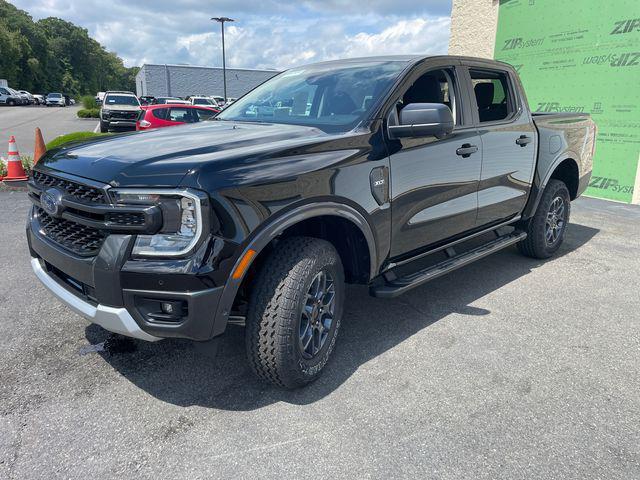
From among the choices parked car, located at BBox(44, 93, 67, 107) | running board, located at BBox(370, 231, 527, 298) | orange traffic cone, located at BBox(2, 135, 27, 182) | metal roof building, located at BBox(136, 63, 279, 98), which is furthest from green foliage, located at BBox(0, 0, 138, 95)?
running board, located at BBox(370, 231, 527, 298)

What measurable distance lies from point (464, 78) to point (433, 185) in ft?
3.55

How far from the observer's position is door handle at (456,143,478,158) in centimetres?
361

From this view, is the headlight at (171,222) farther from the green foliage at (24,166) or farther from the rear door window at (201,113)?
the rear door window at (201,113)

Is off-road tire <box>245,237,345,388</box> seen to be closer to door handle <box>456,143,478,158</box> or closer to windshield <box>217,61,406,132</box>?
windshield <box>217,61,406,132</box>

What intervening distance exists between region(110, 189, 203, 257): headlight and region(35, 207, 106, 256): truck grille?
26cm

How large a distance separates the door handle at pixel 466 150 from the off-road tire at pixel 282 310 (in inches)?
59.8

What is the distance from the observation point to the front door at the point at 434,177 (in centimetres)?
314

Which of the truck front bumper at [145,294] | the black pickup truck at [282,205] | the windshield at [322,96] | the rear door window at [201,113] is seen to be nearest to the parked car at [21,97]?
the rear door window at [201,113]

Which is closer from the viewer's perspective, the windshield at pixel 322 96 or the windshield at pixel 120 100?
the windshield at pixel 322 96

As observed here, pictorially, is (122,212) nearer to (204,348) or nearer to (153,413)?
(204,348)

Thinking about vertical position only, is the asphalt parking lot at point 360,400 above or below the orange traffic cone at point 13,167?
below

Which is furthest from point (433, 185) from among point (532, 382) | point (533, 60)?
point (533, 60)

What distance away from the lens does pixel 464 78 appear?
12.7ft

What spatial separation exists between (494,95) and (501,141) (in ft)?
2.32
